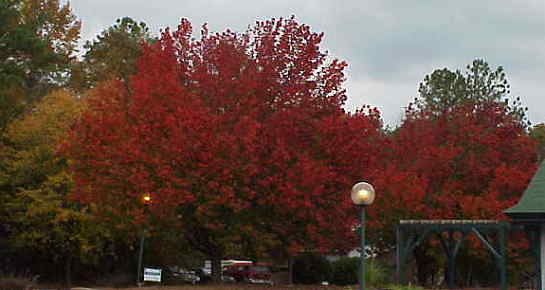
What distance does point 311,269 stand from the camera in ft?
153

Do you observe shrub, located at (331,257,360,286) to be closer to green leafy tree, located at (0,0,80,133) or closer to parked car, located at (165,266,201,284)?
parked car, located at (165,266,201,284)

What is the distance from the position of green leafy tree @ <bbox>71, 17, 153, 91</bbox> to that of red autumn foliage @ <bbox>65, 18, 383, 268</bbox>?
24.3 metres

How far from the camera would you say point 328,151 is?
79.9 ft

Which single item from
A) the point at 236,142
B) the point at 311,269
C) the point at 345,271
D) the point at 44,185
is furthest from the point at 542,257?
the point at 345,271

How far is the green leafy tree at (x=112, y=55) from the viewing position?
171 ft

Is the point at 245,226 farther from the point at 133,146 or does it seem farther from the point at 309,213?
the point at 133,146

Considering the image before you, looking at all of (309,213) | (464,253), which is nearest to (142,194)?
(309,213)

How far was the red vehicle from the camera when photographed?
4488 centimetres

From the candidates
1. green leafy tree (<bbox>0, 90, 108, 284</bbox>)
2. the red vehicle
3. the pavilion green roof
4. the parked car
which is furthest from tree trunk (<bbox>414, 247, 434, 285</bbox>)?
the pavilion green roof

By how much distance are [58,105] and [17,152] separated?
9.66ft

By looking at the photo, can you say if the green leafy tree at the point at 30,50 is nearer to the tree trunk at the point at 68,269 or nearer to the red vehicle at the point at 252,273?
the tree trunk at the point at 68,269

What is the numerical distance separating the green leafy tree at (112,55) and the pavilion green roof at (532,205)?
31730mm

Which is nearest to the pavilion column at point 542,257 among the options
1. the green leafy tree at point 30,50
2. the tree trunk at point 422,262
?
the tree trunk at point 422,262

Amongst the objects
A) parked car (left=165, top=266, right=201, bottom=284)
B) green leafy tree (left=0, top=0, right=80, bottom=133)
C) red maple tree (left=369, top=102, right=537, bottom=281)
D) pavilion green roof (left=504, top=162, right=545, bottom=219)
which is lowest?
parked car (left=165, top=266, right=201, bottom=284)
